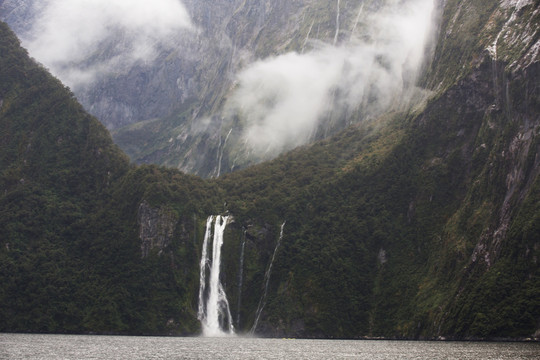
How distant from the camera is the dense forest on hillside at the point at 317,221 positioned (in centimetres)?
12381

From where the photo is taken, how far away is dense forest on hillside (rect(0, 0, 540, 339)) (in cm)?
12381

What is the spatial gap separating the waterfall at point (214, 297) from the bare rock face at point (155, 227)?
412 inches

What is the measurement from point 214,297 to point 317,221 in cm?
3168

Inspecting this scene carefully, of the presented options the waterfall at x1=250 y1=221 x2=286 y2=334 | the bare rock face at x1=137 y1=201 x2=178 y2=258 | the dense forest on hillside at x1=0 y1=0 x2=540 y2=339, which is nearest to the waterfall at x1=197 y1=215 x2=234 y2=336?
the dense forest on hillside at x1=0 y1=0 x2=540 y2=339

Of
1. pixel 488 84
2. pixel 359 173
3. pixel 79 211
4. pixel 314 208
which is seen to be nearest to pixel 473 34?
pixel 488 84

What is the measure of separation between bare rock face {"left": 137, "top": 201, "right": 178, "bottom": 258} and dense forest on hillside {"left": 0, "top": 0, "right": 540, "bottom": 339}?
0.37 meters

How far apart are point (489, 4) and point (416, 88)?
31.9 m

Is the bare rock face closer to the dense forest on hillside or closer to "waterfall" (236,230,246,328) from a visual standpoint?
the dense forest on hillside

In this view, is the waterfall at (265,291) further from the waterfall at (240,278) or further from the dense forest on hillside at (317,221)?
the waterfall at (240,278)

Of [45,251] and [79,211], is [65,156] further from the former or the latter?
[45,251]

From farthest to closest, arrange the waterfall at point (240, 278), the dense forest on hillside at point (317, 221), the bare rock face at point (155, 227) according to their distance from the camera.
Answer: the bare rock face at point (155, 227) < the waterfall at point (240, 278) < the dense forest on hillside at point (317, 221)

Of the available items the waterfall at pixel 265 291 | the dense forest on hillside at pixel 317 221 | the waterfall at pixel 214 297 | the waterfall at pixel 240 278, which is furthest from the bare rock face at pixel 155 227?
the waterfall at pixel 265 291

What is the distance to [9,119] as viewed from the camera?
173m

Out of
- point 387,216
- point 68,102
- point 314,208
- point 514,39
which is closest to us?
point 514,39
